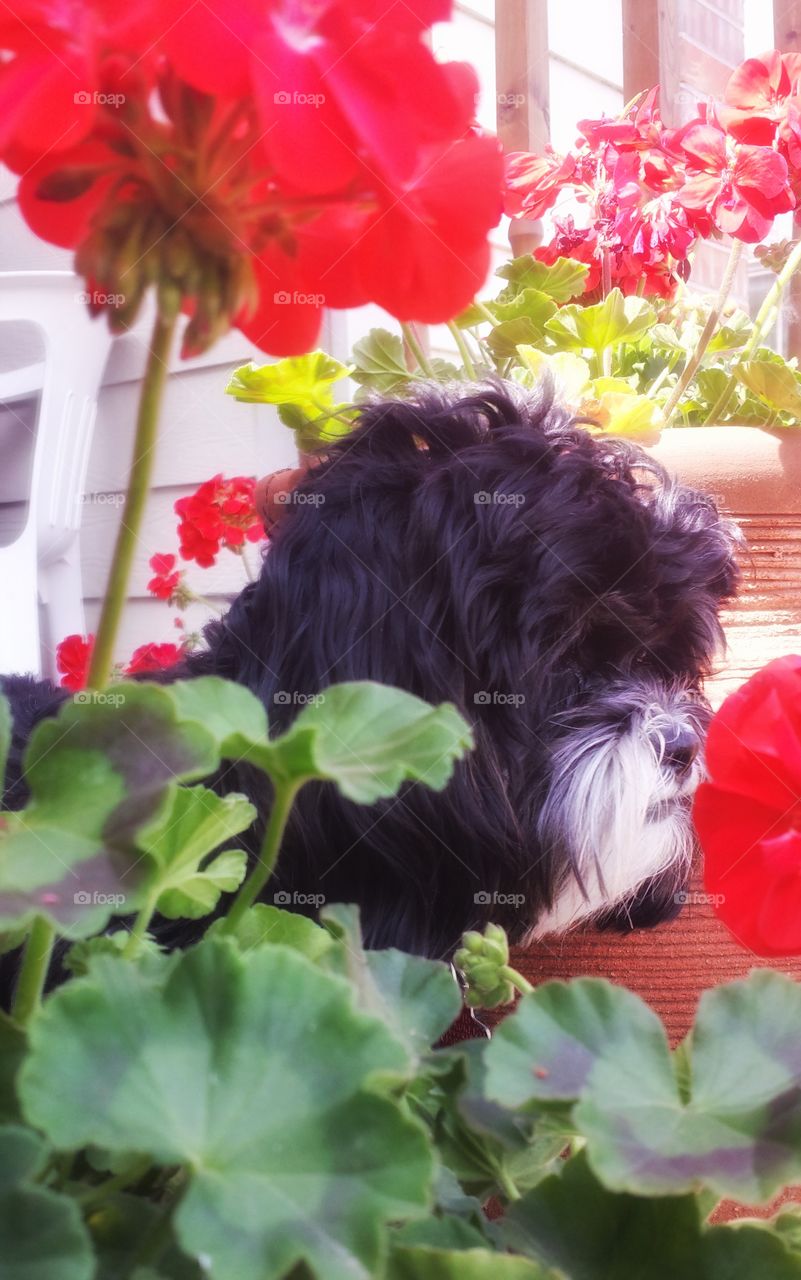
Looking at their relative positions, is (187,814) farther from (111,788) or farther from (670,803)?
(670,803)

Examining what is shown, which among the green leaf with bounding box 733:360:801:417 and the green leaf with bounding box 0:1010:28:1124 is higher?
the green leaf with bounding box 0:1010:28:1124

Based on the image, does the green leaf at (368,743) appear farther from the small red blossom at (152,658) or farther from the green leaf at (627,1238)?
the small red blossom at (152,658)

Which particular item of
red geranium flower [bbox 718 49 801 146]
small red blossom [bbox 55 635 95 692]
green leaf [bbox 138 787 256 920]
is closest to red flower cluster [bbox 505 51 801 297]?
red geranium flower [bbox 718 49 801 146]

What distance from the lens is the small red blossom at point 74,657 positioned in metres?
0.47

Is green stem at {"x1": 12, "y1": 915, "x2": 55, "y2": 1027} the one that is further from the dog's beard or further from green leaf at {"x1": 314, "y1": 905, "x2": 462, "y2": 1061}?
the dog's beard

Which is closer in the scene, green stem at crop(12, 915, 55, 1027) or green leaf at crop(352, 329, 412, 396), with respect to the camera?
green stem at crop(12, 915, 55, 1027)

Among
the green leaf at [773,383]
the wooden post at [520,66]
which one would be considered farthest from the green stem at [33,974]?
the green leaf at [773,383]

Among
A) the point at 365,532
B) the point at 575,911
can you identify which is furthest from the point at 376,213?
the point at 575,911

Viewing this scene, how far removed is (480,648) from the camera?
1.07 meters

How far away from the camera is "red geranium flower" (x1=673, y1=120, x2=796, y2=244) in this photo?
1.02m

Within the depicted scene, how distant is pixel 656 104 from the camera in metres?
1.30

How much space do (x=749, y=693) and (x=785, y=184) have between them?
0.79 meters

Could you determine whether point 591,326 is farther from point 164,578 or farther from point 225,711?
point 225,711

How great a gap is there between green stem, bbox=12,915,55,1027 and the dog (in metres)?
0.67
